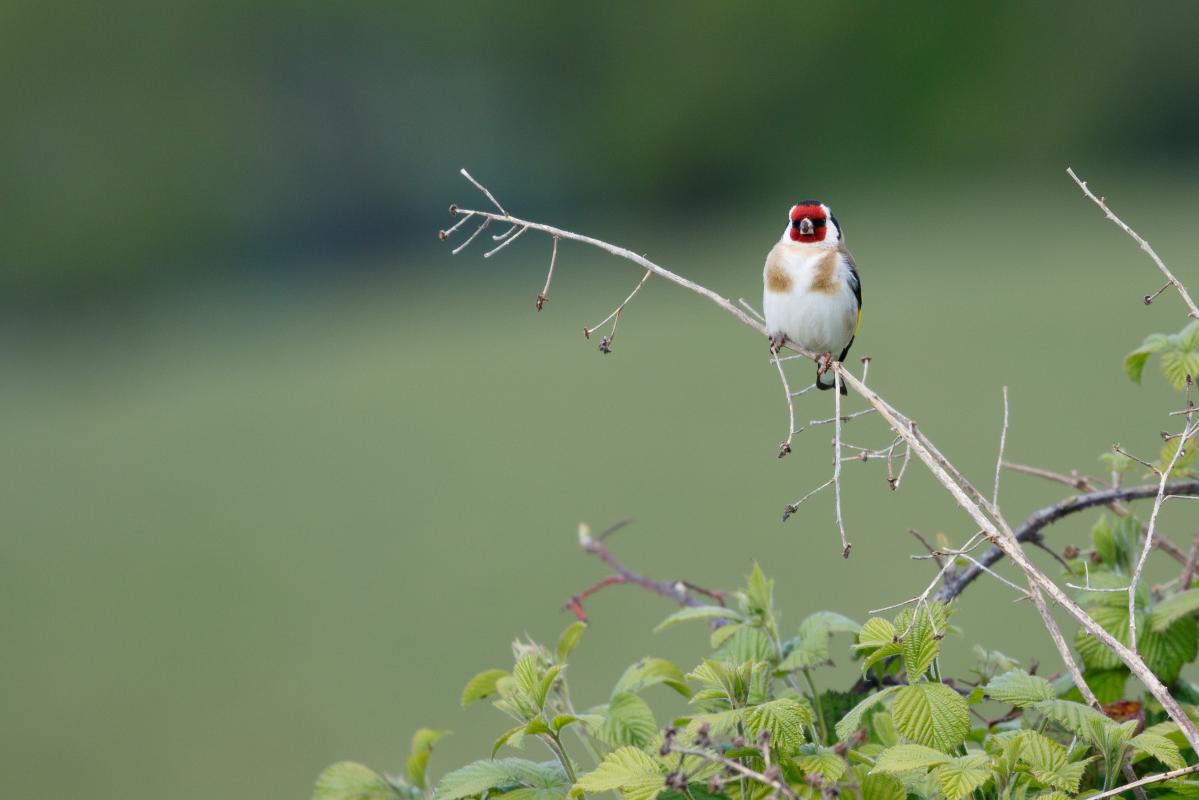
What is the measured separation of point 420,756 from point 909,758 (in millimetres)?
356

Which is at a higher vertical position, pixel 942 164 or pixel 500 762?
pixel 942 164

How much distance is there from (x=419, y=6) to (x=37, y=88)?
3174 millimetres

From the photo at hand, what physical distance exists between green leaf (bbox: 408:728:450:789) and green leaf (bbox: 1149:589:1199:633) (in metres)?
0.48

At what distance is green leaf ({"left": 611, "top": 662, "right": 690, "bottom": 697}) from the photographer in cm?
84

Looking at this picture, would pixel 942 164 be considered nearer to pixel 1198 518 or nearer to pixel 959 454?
pixel 959 454

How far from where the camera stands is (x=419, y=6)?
11438mm

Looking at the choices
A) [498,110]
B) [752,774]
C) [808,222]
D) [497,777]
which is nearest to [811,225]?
[808,222]

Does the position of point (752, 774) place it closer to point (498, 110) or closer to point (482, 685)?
point (482, 685)

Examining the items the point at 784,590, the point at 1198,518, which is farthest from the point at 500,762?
the point at 1198,518

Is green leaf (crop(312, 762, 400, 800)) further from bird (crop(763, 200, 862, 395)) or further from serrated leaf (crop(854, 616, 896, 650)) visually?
bird (crop(763, 200, 862, 395))

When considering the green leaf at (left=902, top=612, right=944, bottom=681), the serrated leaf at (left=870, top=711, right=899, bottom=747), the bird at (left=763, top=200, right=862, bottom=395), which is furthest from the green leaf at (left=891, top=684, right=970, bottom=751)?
the bird at (left=763, top=200, right=862, bottom=395)

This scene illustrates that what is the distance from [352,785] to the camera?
0.85 metres

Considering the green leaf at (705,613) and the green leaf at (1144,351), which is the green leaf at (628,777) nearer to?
the green leaf at (705,613)

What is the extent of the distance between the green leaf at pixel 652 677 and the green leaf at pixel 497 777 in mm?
69
